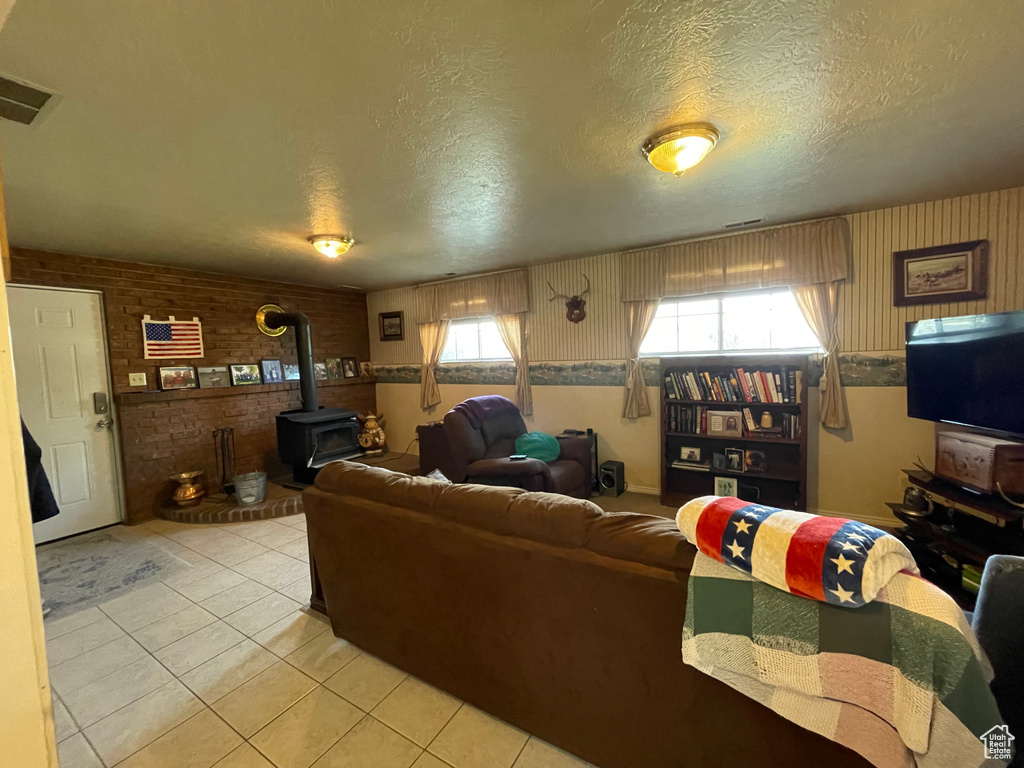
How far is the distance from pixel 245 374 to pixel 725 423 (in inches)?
189

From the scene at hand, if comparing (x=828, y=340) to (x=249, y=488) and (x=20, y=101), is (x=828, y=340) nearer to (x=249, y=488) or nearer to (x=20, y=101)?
(x=20, y=101)

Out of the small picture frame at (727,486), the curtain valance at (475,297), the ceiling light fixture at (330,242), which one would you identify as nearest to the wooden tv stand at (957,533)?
the small picture frame at (727,486)

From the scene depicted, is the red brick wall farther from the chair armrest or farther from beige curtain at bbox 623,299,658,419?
beige curtain at bbox 623,299,658,419

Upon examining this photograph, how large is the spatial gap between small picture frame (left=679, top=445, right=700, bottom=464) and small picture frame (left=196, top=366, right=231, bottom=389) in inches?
180

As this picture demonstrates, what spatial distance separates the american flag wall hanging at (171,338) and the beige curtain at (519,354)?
119 inches

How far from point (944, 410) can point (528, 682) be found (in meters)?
2.83

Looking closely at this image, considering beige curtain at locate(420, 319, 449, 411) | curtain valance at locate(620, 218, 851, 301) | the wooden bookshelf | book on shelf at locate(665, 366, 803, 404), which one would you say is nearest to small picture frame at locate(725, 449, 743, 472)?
the wooden bookshelf

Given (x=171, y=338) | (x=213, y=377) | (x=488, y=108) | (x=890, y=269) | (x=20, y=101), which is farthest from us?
(x=213, y=377)

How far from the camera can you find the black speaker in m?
3.87

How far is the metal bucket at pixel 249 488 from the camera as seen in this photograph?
377 cm

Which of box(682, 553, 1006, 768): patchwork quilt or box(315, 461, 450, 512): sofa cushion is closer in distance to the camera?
box(682, 553, 1006, 768): patchwork quilt

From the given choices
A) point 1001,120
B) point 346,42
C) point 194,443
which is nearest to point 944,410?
point 1001,120

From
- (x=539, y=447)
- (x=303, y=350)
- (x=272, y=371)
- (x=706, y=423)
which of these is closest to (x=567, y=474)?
(x=539, y=447)

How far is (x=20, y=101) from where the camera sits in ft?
4.73
